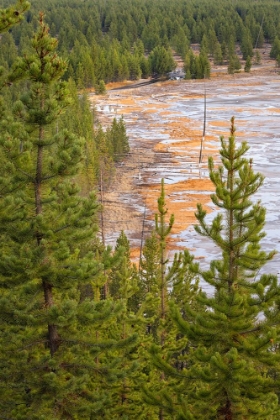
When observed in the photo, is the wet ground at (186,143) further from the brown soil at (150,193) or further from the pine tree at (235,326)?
the pine tree at (235,326)

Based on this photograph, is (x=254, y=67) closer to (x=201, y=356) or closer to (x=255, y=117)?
(x=255, y=117)

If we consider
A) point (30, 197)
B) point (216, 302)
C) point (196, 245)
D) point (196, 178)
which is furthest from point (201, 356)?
point (196, 178)

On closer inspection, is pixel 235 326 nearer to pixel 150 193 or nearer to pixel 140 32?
pixel 150 193

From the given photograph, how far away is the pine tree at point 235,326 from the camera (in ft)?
30.9

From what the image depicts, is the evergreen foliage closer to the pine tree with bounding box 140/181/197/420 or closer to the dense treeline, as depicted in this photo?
the pine tree with bounding box 140/181/197/420

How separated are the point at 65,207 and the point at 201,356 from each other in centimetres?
335

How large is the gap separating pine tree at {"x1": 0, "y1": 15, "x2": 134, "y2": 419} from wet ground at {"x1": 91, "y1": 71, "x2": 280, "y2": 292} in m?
20.6

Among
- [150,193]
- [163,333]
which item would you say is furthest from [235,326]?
[150,193]

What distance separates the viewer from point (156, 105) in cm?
7856

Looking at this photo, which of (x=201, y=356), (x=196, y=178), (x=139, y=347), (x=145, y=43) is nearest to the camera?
(x=201, y=356)

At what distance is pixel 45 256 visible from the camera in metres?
10.5

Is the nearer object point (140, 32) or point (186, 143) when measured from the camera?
point (186, 143)

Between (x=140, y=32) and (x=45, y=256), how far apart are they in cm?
12348

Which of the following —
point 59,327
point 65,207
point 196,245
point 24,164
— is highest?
point 24,164
